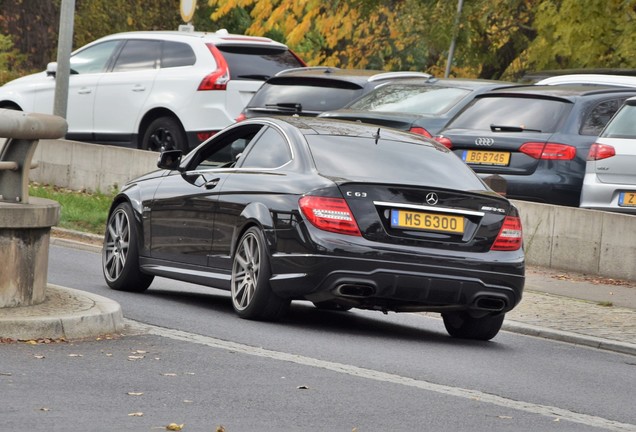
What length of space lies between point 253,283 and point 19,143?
6.51 ft

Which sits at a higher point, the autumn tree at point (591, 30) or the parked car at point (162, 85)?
the autumn tree at point (591, 30)

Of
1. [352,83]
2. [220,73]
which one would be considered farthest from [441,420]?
[220,73]

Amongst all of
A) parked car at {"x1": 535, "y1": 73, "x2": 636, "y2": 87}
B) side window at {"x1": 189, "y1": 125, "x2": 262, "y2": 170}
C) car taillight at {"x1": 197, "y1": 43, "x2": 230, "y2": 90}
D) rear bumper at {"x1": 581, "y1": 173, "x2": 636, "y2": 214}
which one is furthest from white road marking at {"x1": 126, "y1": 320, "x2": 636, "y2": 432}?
car taillight at {"x1": 197, "y1": 43, "x2": 230, "y2": 90}

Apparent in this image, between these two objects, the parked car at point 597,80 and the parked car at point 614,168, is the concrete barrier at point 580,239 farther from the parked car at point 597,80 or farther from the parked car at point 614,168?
the parked car at point 597,80

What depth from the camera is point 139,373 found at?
862 centimetres

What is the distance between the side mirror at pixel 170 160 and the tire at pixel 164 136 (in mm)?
8837

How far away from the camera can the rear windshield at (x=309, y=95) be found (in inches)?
789

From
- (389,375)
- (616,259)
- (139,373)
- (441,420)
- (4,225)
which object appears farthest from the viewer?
(616,259)

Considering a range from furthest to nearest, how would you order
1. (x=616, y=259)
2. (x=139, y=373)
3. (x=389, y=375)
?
(x=616, y=259)
(x=389, y=375)
(x=139, y=373)

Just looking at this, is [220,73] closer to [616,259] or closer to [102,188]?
[102,188]

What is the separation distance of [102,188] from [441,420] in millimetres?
15028

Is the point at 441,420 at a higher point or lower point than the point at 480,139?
lower

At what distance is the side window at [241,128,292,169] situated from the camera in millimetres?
11633

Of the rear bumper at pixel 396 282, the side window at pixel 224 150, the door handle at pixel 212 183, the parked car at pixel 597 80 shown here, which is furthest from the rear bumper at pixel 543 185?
the rear bumper at pixel 396 282
